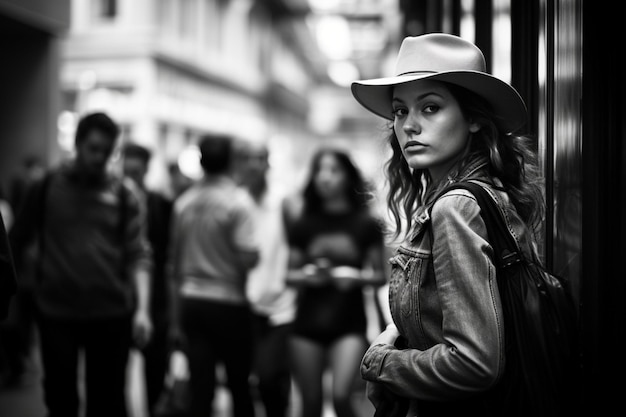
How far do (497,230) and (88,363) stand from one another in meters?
3.26

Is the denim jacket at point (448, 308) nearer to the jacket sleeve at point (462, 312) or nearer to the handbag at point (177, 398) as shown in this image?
the jacket sleeve at point (462, 312)

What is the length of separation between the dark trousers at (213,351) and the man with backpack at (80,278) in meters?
0.51

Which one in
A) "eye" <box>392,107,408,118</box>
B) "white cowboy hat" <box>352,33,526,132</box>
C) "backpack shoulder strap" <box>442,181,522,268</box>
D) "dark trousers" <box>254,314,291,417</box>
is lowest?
"dark trousers" <box>254,314,291,417</box>

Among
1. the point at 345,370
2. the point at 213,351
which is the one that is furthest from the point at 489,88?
the point at 213,351

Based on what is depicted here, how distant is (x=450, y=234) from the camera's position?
6.24 feet

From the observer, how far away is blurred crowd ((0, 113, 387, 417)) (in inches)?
179

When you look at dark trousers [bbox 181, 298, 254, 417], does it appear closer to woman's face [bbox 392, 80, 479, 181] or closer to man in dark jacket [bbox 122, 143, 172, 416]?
man in dark jacket [bbox 122, 143, 172, 416]

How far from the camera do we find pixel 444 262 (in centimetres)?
191

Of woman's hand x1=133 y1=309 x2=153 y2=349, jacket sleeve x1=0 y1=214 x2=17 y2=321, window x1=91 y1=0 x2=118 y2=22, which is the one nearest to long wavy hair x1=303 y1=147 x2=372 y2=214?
woman's hand x1=133 y1=309 x2=153 y2=349

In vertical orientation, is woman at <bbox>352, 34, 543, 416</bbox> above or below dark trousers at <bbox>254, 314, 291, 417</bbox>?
above

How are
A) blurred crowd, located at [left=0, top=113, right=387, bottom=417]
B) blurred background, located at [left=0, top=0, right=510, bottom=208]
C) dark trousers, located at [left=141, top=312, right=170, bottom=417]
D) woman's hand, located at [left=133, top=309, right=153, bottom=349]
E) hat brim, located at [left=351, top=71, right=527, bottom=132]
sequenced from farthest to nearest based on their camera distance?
blurred background, located at [left=0, top=0, right=510, bottom=208] → dark trousers, located at [left=141, top=312, right=170, bottom=417] → woman's hand, located at [left=133, top=309, right=153, bottom=349] → blurred crowd, located at [left=0, top=113, right=387, bottom=417] → hat brim, located at [left=351, top=71, right=527, bottom=132]

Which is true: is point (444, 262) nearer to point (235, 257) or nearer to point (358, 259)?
point (358, 259)

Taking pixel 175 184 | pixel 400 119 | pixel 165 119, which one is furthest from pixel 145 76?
pixel 400 119

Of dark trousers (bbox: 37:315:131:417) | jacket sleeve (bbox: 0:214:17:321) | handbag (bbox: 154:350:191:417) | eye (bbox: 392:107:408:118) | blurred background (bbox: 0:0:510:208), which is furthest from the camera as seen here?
blurred background (bbox: 0:0:510:208)
